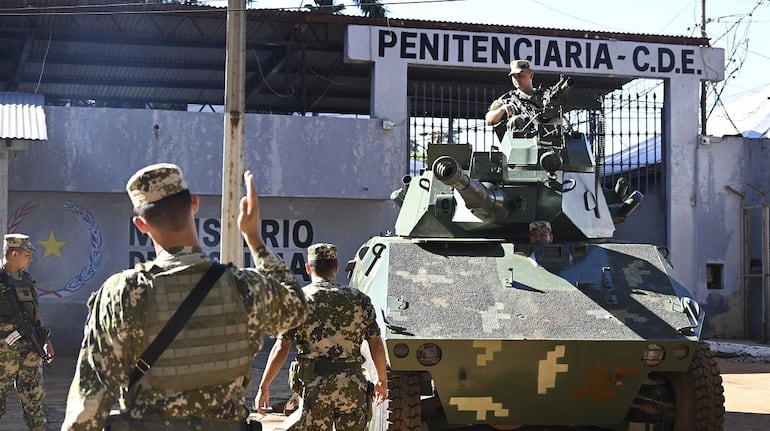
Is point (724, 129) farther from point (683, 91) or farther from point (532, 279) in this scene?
point (532, 279)

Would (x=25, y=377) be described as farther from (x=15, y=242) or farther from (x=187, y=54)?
(x=187, y=54)

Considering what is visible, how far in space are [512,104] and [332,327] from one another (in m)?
3.87

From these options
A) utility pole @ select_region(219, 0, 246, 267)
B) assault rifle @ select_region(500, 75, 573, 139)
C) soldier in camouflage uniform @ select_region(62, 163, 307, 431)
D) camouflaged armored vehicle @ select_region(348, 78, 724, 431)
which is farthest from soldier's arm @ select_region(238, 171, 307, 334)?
utility pole @ select_region(219, 0, 246, 267)

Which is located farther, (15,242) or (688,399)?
(15,242)

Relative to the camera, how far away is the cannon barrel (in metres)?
6.83

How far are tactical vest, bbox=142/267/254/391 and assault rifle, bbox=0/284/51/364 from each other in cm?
438

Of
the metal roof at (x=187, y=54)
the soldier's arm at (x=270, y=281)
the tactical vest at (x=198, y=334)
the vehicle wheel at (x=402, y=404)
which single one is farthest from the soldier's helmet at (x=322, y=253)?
the metal roof at (x=187, y=54)

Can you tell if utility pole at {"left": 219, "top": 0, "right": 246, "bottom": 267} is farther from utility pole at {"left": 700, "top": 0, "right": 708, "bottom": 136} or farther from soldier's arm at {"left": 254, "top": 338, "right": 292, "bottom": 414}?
utility pole at {"left": 700, "top": 0, "right": 708, "bottom": 136}

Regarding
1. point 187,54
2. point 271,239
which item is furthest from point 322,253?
point 187,54

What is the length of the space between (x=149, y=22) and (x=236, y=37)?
6.44 meters

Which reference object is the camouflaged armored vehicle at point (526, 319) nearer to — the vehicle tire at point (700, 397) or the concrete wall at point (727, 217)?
the vehicle tire at point (700, 397)

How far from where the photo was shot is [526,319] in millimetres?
6980

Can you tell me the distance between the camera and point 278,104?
21.1 metres

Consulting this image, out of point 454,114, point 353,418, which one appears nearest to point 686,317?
point 353,418
